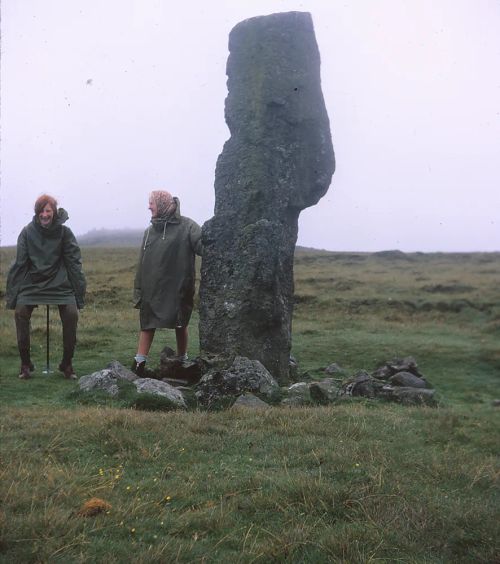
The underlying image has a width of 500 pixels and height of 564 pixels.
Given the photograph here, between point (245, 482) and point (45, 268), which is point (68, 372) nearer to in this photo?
point (45, 268)

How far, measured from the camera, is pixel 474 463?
669cm

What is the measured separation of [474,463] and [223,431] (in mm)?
2508

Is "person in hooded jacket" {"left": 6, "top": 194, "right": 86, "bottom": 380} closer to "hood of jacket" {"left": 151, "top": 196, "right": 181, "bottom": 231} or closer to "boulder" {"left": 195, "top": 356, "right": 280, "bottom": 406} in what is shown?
"hood of jacket" {"left": 151, "top": 196, "right": 181, "bottom": 231}

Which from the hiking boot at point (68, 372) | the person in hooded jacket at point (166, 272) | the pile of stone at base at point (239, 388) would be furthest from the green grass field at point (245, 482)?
the person in hooded jacket at point (166, 272)

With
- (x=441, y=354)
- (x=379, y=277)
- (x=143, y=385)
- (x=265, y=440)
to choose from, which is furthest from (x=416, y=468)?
(x=379, y=277)

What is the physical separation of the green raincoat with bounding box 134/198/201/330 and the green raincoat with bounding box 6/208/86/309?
4.19ft

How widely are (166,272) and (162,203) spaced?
1187mm

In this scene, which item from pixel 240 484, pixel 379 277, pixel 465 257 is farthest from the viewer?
pixel 465 257

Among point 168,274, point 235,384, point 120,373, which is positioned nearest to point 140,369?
point 120,373

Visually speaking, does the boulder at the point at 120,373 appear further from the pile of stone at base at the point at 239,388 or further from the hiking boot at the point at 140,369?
the hiking boot at the point at 140,369

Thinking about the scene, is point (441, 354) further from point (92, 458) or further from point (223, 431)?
point (92, 458)

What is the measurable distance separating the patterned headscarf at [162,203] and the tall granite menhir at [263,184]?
696 mm

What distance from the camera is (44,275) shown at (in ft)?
36.0

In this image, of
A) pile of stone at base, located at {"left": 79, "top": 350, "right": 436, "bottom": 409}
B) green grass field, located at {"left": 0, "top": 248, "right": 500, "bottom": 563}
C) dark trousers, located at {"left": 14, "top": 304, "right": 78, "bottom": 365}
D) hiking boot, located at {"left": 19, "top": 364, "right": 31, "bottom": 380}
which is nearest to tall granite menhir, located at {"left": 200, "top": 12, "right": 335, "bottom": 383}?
pile of stone at base, located at {"left": 79, "top": 350, "right": 436, "bottom": 409}
